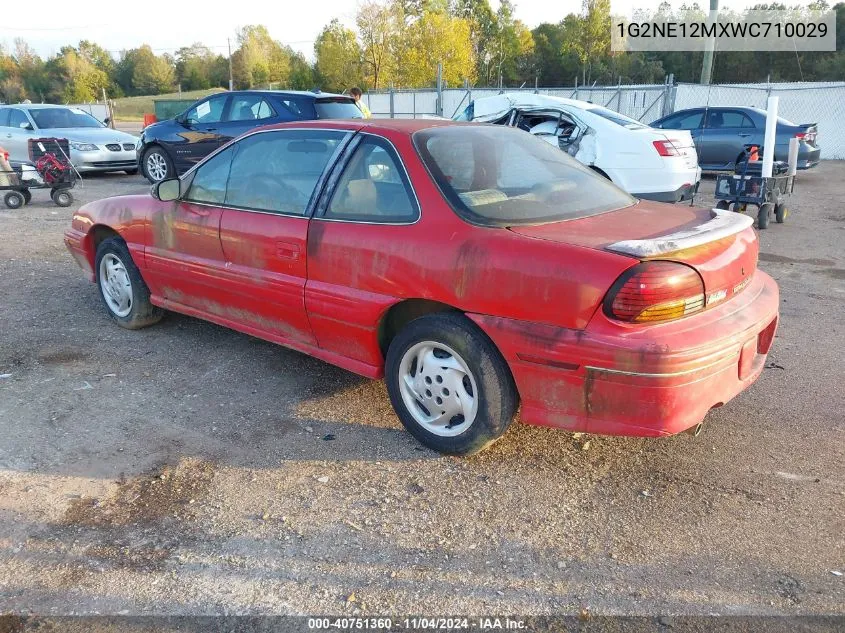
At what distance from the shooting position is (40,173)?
1068cm

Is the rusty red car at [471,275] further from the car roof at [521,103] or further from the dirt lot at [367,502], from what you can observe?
the car roof at [521,103]

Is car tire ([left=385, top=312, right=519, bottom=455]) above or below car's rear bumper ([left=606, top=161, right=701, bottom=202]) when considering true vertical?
below

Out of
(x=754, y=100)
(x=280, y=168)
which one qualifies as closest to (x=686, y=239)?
(x=280, y=168)

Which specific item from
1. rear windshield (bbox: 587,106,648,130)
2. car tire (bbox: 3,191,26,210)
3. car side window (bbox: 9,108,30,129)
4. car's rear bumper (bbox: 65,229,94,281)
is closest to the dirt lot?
car's rear bumper (bbox: 65,229,94,281)

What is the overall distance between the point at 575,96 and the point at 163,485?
872 inches

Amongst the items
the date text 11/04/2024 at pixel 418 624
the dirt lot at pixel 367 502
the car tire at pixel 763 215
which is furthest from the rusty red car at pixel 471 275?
the car tire at pixel 763 215

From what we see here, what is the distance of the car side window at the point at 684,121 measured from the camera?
597 inches

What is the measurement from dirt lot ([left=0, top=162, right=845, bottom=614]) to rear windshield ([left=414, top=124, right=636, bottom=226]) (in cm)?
115

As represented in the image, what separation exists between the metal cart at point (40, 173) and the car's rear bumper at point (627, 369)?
9966mm

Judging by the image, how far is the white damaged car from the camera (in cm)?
863

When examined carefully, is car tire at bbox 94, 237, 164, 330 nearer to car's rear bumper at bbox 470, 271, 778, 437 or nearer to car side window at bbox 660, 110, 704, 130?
car's rear bumper at bbox 470, 271, 778, 437

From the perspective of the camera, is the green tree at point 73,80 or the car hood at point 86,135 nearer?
the car hood at point 86,135

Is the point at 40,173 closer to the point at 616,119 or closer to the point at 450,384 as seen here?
the point at 616,119

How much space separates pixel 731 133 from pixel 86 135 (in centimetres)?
1340
